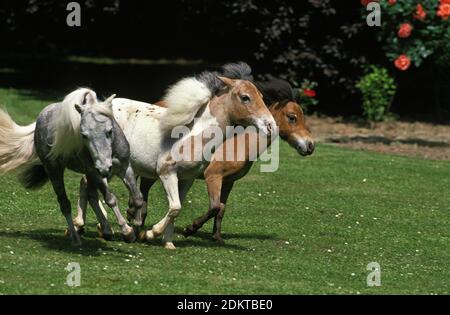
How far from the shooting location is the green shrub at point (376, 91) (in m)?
20.5

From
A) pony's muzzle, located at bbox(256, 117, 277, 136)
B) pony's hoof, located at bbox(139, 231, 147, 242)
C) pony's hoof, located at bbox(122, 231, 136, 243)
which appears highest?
pony's muzzle, located at bbox(256, 117, 277, 136)

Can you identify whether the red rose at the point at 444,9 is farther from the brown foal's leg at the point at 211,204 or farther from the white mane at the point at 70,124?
the white mane at the point at 70,124

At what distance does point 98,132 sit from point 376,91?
12049mm

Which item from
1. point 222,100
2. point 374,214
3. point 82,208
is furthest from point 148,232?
point 374,214

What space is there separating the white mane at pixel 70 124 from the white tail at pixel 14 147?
35.5 inches

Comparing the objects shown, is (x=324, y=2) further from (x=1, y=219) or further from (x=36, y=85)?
(x=1, y=219)

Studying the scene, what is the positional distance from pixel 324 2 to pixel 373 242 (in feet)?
34.0

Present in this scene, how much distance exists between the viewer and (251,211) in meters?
12.7

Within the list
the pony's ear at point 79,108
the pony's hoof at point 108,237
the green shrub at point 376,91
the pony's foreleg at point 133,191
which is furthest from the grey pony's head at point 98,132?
the green shrub at point 376,91

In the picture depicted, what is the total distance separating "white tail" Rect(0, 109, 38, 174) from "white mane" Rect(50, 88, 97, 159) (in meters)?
0.90

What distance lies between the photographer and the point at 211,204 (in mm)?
10469

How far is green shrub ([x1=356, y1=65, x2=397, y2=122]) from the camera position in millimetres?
20484

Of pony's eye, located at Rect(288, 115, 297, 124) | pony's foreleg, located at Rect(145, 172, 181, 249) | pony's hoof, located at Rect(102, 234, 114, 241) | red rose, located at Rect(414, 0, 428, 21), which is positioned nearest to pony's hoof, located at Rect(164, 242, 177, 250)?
pony's foreleg, located at Rect(145, 172, 181, 249)

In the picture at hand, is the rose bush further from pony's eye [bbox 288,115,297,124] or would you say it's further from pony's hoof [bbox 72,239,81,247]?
pony's hoof [bbox 72,239,81,247]
